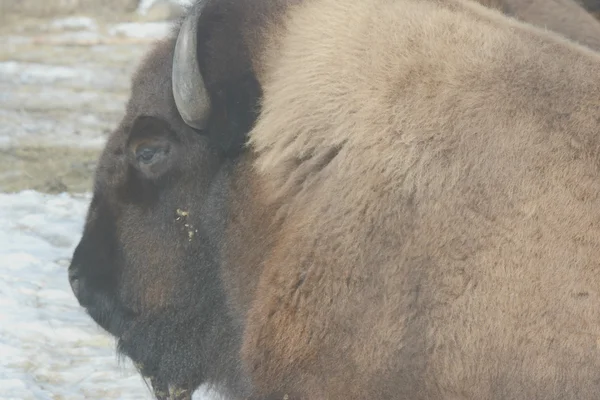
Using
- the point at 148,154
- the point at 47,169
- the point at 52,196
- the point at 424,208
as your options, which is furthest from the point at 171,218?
the point at 47,169

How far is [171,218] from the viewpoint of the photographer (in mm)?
2914

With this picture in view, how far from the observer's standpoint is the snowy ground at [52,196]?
4.49 meters

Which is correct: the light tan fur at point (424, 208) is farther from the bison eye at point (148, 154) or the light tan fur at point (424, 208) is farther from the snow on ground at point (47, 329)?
the snow on ground at point (47, 329)

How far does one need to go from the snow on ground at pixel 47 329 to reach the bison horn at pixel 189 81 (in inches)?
49.6

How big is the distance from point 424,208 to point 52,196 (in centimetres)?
551

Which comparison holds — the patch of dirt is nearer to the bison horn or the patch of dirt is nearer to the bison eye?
the bison eye

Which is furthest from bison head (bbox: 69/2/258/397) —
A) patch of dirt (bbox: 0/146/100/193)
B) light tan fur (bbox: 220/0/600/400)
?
patch of dirt (bbox: 0/146/100/193)

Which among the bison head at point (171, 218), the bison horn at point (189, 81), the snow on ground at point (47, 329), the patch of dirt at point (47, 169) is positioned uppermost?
the bison horn at point (189, 81)

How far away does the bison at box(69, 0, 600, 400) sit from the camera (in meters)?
2.30

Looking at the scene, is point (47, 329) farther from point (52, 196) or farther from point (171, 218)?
point (52, 196)

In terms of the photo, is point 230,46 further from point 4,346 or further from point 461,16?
point 4,346

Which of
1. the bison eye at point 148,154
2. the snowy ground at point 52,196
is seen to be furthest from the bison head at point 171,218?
the snowy ground at point 52,196

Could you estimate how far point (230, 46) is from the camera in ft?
8.98

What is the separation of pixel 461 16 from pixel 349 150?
0.51m
